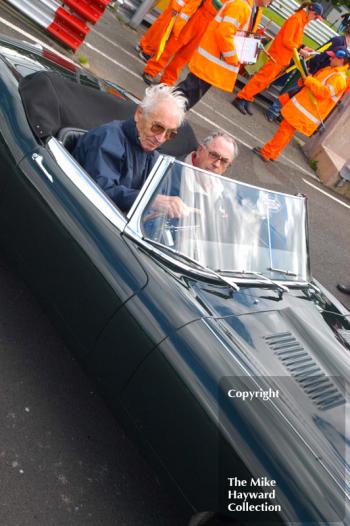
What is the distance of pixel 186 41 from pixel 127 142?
485cm

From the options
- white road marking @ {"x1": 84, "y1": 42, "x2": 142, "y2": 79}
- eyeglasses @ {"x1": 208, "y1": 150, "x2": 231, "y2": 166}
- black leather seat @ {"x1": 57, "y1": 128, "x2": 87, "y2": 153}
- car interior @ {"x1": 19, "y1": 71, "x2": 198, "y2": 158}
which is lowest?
white road marking @ {"x1": 84, "y1": 42, "x2": 142, "y2": 79}

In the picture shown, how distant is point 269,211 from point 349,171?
6.91m

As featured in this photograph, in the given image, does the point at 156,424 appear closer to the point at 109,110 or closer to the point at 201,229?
the point at 201,229

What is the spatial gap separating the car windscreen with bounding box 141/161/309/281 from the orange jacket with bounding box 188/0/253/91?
3.55 m

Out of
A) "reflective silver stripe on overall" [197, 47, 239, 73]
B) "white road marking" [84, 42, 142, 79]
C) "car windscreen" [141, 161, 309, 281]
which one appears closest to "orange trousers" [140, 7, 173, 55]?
"white road marking" [84, 42, 142, 79]

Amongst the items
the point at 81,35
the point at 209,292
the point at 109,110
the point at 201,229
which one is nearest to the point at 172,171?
the point at 201,229

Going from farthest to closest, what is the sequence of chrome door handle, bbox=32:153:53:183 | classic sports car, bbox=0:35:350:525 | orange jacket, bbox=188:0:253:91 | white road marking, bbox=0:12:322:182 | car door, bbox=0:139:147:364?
white road marking, bbox=0:12:322:182, orange jacket, bbox=188:0:253:91, chrome door handle, bbox=32:153:53:183, car door, bbox=0:139:147:364, classic sports car, bbox=0:35:350:525

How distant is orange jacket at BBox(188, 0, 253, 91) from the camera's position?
563 cm

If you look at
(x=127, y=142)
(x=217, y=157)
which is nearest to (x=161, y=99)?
(x=127, y=142)

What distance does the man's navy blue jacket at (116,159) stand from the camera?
251 cm

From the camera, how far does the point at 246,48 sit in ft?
19.3

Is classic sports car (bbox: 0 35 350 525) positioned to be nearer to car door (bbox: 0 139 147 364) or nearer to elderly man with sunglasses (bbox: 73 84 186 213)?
car door (bbox: 0 139 147 364)

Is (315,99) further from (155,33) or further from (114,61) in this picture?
(114,61)

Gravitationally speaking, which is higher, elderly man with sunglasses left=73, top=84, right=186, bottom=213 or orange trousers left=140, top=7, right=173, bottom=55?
orange trousers left=140, top=7, right=173, bottom=55
